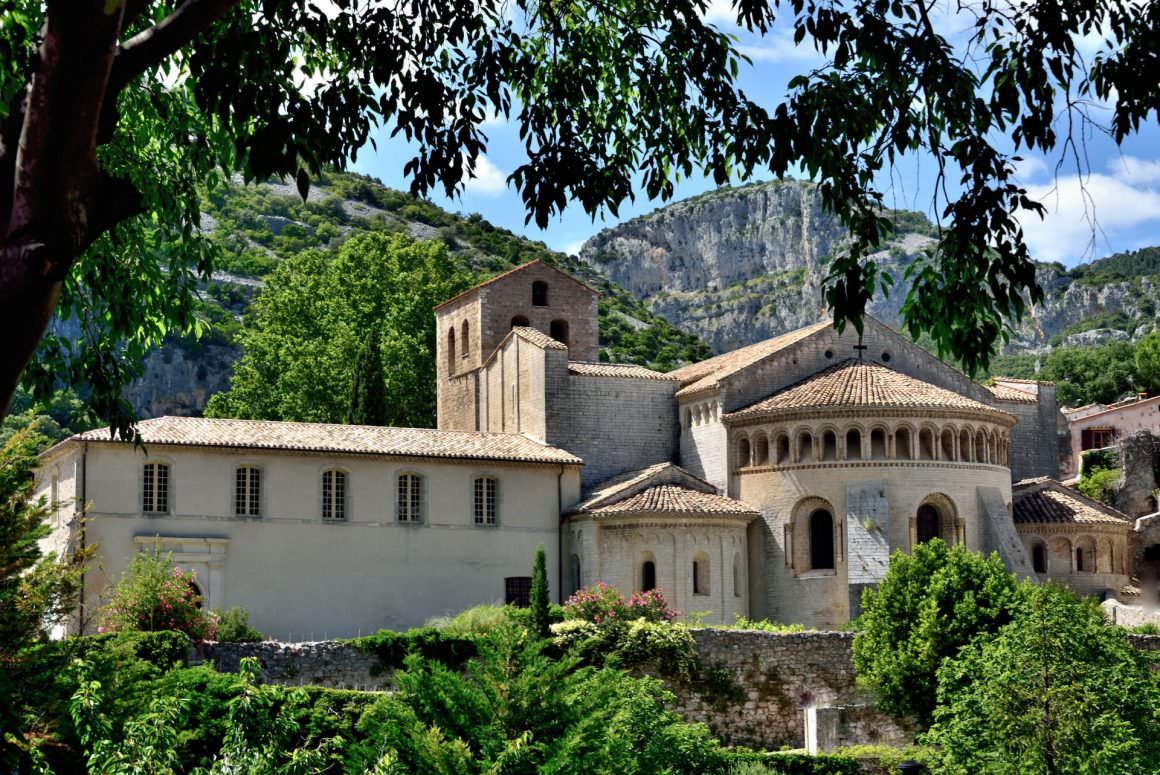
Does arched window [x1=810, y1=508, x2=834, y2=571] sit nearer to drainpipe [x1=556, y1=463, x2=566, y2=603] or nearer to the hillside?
drainpipe [x1=556, y1=463, x2=566, y2=603]

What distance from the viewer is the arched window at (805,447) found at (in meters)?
44.3

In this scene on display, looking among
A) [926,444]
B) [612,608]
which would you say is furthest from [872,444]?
[612,608]

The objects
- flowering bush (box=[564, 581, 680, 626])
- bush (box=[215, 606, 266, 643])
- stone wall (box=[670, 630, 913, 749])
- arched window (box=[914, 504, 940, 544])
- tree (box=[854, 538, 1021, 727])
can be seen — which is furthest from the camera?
arched window (box=[914, 504, 940, 544])

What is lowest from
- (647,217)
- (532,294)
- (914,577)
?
(914,577)

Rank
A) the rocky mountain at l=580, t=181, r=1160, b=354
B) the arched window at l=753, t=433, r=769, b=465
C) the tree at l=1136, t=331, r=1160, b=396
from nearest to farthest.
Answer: the arched window at l=753, t=433, r=769, b=465 < the tree at l=1136, t=331, r=1160, b=396 < the rocky mountain at l=580, t=181, r=1160, b=354

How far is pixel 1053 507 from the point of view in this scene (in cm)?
4819

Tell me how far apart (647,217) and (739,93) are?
7385 inches

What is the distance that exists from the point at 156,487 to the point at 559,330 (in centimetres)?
1791

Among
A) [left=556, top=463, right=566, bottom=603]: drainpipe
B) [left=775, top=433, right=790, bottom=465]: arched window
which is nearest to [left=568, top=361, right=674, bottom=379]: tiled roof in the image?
[left=556, top=463, right=566, bottom=603]: drainpipe

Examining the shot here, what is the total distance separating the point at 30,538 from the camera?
23.2 meters

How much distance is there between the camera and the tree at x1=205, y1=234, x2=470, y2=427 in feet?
198

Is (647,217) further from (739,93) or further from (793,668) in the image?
(739,93)

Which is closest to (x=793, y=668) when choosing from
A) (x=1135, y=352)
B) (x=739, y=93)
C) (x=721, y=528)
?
(x=721, y=528)

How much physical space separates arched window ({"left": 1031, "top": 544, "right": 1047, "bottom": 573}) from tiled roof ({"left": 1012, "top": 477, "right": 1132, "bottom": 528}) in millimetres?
936
